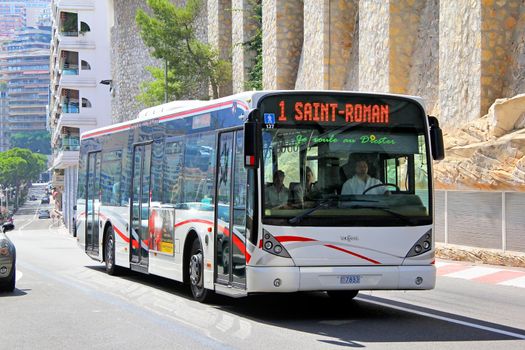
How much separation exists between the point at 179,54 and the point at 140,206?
3695cm

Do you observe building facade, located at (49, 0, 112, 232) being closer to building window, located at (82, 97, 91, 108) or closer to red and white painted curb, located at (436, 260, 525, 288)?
building window, located at (82, 97, 91, 108)

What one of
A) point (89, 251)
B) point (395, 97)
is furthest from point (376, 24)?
point (395, 97)

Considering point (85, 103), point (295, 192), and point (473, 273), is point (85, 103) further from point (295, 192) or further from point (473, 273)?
point (295, 192)

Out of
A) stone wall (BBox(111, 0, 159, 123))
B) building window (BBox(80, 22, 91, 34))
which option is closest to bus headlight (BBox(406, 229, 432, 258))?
stone wall (BBox(111, 0, 159, 123))

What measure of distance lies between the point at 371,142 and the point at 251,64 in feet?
115

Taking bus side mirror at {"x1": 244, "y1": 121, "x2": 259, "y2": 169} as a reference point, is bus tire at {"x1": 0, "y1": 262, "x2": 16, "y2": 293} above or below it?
below

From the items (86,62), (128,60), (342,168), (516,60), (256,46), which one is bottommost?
(342,168)

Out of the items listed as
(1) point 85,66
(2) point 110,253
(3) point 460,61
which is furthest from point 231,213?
(1) point 85,66

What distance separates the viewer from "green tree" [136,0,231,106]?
52.8 meters

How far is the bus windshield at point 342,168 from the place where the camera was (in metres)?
12.4

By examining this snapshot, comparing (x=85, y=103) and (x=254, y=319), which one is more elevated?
(x=85, y=103)

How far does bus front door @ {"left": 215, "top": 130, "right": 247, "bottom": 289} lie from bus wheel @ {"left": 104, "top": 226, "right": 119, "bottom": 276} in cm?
686

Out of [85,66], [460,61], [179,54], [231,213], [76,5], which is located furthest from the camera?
[85,66]

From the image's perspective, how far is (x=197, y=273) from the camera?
14633 mm
